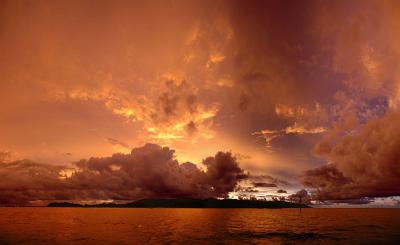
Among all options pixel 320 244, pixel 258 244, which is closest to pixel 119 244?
pixel 258 244

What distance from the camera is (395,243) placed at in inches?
2761

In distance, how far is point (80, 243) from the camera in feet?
232

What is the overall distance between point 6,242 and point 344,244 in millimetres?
82616

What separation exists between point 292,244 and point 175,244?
93.7ft

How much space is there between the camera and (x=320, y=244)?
69688mm

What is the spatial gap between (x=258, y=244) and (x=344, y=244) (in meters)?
20.4

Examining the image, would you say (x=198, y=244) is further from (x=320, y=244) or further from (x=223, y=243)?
(x=320, y=244)

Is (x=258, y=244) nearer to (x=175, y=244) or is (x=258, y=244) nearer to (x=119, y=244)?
(x=175, y=244)

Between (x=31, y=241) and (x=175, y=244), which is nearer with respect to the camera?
(x=175, y=244)

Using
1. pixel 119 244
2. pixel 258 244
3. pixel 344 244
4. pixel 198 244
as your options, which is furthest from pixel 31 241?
pixel 344 244

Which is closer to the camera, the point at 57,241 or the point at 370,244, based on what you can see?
the point at 370,244

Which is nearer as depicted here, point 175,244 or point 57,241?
point 175,244

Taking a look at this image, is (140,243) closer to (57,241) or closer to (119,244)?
(119,244)

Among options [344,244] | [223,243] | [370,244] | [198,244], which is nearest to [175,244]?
[198,244]
